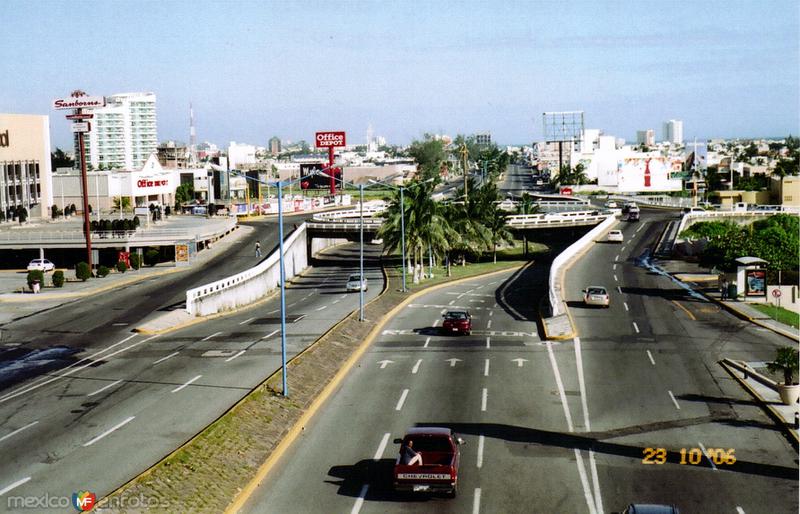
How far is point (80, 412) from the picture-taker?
32594mm

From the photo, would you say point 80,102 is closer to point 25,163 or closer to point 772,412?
point 25,163

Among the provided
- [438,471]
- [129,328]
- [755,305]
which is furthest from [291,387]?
[755,305]

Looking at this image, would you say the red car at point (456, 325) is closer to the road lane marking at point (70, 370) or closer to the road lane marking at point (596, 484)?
the road lane marking at point (70, 370)

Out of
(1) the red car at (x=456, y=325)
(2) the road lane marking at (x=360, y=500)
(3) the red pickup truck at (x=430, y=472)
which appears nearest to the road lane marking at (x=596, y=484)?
(3) the red pickup truck at (x=430, y=472)

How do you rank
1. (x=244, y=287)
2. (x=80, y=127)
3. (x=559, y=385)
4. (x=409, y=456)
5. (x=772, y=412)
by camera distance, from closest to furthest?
1. (x=409, y=456)
2. (x=772, y=412)
3. (x=559, y=385)
4. (x=244, y=287)
5. (x=80, y=127)

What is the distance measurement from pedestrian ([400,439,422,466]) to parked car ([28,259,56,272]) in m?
70.5

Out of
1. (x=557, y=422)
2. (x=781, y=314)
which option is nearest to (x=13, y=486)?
(x=557, y=422)

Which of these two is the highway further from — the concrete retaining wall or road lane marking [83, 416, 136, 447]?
the concrete retaining wall

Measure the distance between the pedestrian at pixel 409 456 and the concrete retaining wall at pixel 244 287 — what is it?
36.7 m

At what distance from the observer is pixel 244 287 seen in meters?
71.2

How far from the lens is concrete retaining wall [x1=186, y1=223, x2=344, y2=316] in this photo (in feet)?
199

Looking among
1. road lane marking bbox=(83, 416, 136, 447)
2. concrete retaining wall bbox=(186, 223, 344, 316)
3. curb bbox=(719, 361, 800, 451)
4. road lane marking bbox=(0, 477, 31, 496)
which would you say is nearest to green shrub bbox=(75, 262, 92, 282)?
concrete retaining wall bbox=(186, 223, 344, 316)

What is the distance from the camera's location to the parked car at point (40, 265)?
283 feet

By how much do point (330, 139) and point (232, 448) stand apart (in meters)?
149
